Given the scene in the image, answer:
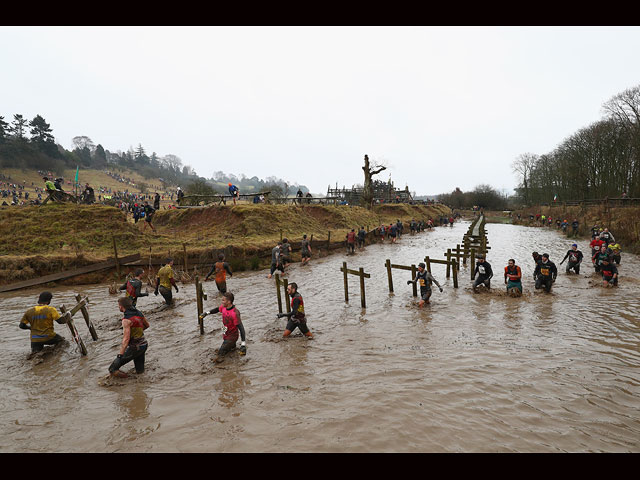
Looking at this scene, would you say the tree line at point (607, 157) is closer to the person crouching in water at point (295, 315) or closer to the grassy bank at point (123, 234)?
the grassy bank at point (123, 234)

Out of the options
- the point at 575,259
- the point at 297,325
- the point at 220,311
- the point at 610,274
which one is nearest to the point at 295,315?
the point at 297,325

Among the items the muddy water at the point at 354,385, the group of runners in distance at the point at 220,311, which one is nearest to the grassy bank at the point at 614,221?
the group of runners in distance at the point at 220,311

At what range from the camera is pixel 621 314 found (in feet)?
33.7

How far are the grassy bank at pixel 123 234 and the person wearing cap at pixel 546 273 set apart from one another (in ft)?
47.2

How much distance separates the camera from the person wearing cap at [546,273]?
505 inches

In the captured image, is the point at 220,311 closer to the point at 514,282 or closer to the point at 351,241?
the point at 514,282

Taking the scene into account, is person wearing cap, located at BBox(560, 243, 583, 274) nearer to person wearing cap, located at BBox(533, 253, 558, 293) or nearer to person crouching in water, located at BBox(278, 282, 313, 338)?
person wearing cap, located at BBox(533, 253, 558, 293)

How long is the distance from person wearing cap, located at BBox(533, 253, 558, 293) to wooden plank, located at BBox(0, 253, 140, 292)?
18980mm

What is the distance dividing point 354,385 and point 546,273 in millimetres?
10533

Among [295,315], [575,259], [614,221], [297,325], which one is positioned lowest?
[297,325]

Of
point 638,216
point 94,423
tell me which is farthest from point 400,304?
point 638,216

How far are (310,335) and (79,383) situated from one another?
17.2 feet

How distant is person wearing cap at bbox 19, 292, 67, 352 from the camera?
7773 mm

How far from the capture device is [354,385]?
6.54 meters
